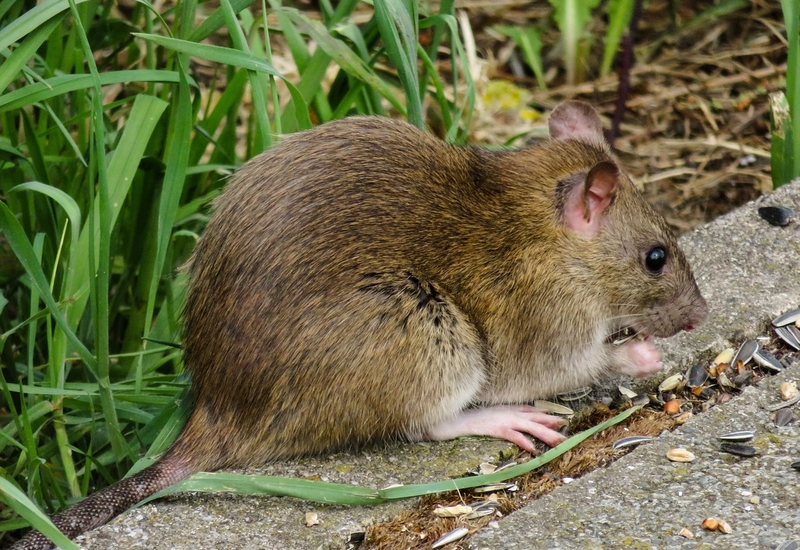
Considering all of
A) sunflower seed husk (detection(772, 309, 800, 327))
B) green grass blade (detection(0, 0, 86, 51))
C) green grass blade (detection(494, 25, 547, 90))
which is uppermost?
green grass blade (detection(0, 0, 86, 51))

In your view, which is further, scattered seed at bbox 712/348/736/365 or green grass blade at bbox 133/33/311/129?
scattered seed at bbox 712/348/736/365

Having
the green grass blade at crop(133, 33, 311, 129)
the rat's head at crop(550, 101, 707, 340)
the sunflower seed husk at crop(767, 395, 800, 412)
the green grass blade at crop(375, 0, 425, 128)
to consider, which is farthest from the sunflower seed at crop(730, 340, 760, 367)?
the green grass blade at crop(133, 33, 311, 129)

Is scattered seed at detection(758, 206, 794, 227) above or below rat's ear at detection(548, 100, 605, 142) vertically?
below

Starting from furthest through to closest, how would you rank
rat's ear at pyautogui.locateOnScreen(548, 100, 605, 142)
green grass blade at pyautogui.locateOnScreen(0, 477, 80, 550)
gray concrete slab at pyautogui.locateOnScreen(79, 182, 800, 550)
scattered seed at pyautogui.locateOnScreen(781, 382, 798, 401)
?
rat's ear at pyautogui.locateOnScreen(548, 100, 605, 142), scattered seed at pyautogui.locateOnScreen(781, 382, 798, 401), gray concrete slab at pyautogui.locateOnScreen(79, 182, 800, 550), green grass blade at pyautogui.locateOnScreen(0, 477, 80, 550)

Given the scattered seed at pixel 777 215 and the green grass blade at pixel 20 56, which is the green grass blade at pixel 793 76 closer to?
the scattered seed at pixel 777 215

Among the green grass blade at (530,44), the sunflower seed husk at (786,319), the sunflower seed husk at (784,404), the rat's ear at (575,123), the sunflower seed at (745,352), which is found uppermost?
the green grass blade at (530,44)

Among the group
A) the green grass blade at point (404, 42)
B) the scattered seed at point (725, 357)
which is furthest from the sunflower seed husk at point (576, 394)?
the green grass blade at point (404, 42)

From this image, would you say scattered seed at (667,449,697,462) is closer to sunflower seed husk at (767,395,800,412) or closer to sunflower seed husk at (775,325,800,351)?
sunflower seed husk at (767,395,800,412)
